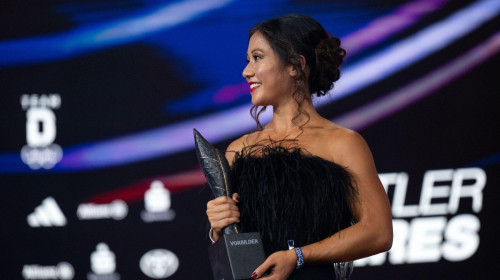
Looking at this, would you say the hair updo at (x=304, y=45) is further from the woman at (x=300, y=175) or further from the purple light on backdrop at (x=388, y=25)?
the purple light on backdrop at (x=388, y=25)

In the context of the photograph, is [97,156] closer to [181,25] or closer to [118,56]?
[118,56]

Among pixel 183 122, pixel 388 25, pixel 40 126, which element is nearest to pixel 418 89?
pixel 388 25

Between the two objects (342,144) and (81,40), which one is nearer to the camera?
(342,144)

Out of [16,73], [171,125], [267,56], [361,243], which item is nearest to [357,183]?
→ [361,243]

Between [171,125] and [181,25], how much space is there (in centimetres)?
56

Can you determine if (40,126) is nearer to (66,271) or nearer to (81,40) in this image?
(81,40)

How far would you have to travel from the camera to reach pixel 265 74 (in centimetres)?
195

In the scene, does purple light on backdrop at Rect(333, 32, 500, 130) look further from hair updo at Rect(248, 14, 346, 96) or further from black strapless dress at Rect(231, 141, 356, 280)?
black strapless dress at Rect(231, 141, 356, 280)

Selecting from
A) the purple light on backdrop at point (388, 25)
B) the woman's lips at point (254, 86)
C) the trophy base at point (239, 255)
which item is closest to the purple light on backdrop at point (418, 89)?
the purple light on backdrop at point (388, 25)

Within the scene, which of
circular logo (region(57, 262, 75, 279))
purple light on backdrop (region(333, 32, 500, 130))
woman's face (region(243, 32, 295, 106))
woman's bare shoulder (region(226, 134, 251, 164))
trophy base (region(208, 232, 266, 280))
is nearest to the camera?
trophy base (region(208, 232, 266, 280))

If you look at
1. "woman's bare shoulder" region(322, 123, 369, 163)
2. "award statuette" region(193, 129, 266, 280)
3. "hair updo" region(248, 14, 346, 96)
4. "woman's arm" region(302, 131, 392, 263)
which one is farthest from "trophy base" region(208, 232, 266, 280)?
"hair updo" region(248, 14, 346, 96)

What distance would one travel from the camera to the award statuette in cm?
164

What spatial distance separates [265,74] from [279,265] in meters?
0.60

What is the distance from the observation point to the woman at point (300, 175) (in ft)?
5.76
